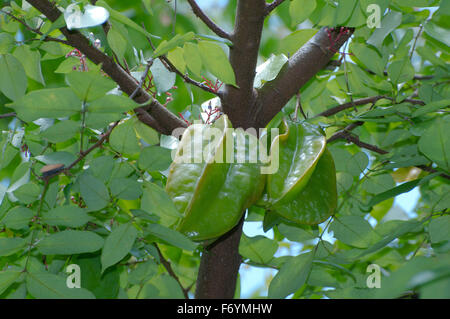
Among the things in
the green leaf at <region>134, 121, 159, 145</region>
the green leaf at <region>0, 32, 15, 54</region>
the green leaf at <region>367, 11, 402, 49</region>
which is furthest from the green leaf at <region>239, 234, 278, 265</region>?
the green leaf at <region>0, 32, 15, 54</region>

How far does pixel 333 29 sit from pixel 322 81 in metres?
0.25

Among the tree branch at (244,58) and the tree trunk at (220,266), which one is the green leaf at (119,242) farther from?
the tree branch at (244,58)

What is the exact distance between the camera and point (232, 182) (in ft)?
3.02

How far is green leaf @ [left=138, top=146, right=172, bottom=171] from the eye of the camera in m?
0.94

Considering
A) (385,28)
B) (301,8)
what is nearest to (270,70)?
(301,8)

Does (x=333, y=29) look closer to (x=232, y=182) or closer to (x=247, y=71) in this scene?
(x=247, y=71)

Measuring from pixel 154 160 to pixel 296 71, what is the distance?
0.45 m

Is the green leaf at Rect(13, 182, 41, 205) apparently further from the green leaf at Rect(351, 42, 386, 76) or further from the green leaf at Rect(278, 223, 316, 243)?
the green leaf at Rect(351, 42, 386, 76)

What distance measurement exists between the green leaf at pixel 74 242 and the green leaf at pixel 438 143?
64cm

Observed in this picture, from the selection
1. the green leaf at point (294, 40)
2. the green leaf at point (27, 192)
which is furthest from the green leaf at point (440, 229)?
the green leaf at point (27, 192)

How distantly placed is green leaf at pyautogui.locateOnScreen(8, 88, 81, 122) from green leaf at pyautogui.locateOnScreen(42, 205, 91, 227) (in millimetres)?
186

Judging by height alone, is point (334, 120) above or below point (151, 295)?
above
